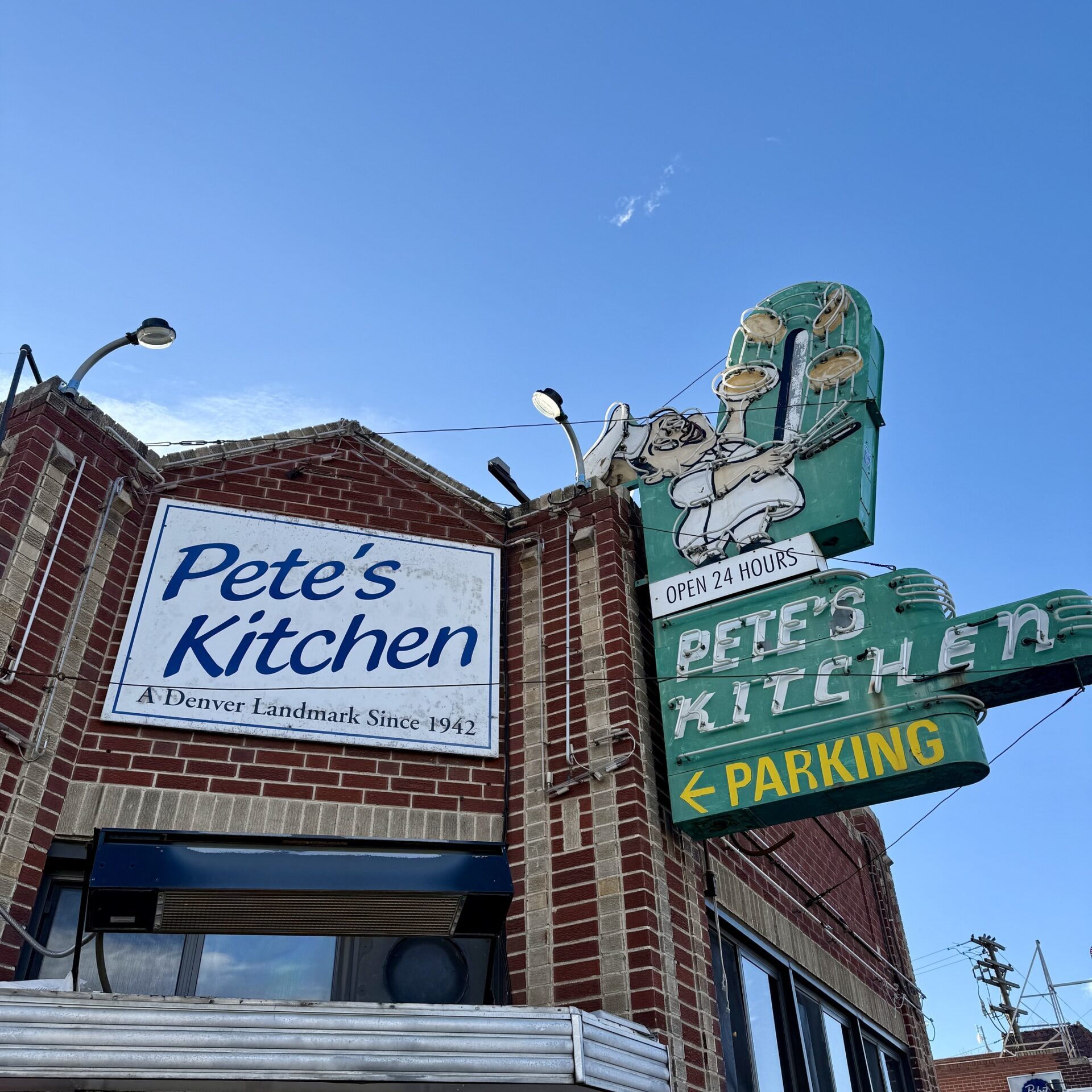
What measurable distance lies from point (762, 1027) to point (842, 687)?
2.87 meters

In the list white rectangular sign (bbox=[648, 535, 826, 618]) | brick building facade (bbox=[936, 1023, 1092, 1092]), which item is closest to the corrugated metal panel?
white rectangular sign (bbox=[648, 535, 826, 618])

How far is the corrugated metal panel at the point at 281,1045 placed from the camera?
4672 millimetres

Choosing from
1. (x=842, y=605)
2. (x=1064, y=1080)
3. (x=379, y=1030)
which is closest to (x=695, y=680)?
(x=842, y=605)

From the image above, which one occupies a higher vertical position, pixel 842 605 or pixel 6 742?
pixel 842 605

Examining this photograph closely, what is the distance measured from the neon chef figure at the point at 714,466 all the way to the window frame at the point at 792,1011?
2647 millimetres

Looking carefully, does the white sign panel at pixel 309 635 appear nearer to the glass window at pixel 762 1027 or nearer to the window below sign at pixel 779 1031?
the window below sign at pixel 779 1031

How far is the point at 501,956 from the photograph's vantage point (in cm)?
696

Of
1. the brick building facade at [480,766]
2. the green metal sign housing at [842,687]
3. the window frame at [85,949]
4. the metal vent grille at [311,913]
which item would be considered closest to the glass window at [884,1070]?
the brick building facade at [480,766]

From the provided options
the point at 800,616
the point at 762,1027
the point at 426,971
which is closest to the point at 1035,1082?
the point at 762,1027

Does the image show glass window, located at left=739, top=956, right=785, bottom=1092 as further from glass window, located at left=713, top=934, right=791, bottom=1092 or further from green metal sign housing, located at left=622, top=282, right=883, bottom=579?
green metal sign housing, located at left=622, top=282, right=883, bottom=579

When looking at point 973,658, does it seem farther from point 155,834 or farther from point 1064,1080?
point 1064,1080

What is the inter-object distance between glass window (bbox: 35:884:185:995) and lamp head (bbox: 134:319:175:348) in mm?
3636

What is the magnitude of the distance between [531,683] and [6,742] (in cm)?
338

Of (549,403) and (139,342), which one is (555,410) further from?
(139,342)
